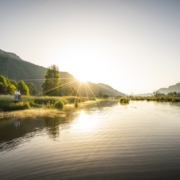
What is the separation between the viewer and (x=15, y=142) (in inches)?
551

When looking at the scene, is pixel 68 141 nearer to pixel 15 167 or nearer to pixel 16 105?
pixel 15 167

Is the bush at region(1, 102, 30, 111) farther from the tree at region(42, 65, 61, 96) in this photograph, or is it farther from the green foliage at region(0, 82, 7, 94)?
the green foliage at region(0, 82, 7, 94)

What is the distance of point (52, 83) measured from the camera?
67.7 meters

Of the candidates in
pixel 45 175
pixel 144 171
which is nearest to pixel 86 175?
pixel 45 175

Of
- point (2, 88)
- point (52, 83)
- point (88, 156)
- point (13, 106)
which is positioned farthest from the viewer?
point (2, 88)

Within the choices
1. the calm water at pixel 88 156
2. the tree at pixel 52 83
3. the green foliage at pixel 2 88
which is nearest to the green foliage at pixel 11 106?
the calm water at pixel 88 156

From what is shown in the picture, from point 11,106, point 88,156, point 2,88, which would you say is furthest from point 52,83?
point 88,156

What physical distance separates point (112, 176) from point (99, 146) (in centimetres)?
494

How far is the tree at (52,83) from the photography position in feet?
222

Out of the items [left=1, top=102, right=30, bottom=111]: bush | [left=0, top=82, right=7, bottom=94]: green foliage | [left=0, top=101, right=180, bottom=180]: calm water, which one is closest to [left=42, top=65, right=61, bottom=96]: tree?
[left=0, top=82, right=7, bottom=94]: green foliage

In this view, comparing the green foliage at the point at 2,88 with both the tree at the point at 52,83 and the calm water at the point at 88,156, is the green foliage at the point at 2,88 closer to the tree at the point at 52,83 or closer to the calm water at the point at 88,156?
the tree at the point at 52,83

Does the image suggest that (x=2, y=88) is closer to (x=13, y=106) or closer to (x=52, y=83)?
(x=52, y=83)

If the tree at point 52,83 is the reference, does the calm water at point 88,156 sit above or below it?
below

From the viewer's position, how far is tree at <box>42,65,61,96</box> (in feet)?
222
